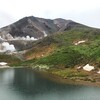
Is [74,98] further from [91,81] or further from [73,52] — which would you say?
[73,52]

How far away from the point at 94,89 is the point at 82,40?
116 metres

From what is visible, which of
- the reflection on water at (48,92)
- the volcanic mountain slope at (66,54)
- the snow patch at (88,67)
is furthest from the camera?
the volcanic mountain slope at (66,54)

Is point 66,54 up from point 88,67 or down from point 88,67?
up

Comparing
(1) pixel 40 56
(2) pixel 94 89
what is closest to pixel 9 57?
(1) pixel 40 56

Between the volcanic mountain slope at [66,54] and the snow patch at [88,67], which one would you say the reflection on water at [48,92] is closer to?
the snow patch at [88,67]

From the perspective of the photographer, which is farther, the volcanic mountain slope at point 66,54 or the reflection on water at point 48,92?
the volcanic mountain slope at point 66,54

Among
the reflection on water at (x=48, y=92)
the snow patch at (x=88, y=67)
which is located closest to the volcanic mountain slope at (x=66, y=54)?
the snow patch at (x=88, y=67)

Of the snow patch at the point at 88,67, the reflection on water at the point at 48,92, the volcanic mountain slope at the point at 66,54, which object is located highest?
the volcanic mountain slope at the point at 66,54

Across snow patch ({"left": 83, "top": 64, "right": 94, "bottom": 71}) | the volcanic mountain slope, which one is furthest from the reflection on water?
the volcanic mountain slope

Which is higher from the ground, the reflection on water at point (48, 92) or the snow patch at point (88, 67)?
the snow patch at point (88, 67)

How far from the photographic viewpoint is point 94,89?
83.3 meters

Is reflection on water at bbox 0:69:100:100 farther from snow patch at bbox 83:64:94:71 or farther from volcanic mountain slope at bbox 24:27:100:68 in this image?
volcanic mountain slope at bbox 24:27:100:68

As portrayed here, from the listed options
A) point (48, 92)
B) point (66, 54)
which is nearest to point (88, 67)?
point (66, 54)

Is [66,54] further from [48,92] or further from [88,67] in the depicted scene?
[48,92]
